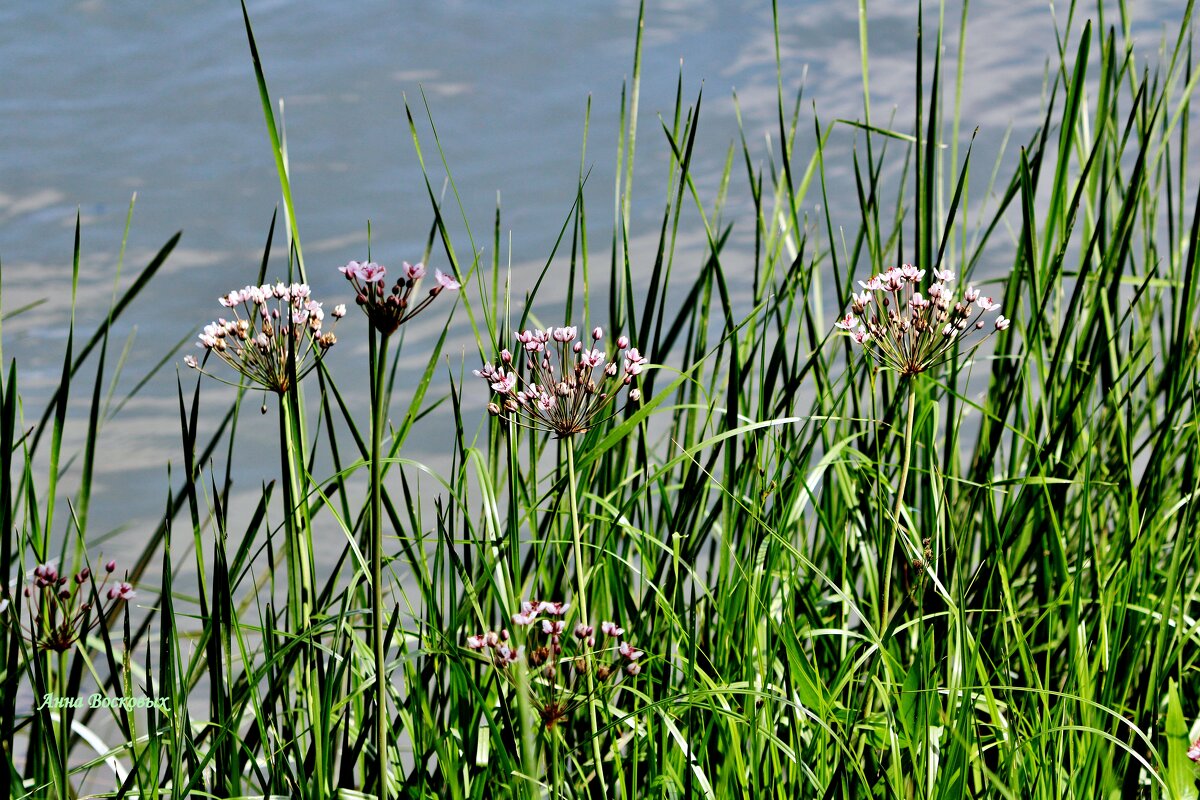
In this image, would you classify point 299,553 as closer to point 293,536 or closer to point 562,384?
point 293,536

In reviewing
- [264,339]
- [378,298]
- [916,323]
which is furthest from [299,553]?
[916,323]

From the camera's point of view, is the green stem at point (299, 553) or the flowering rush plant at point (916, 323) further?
the flowering rush plant at point (916, 323)

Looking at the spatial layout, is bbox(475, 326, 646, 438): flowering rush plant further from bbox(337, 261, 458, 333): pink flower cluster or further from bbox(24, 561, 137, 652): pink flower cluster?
bbox(24, 561, 137, 652): pink flower cluster

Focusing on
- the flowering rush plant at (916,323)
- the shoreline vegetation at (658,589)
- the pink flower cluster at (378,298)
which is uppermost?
the pink flower cluster at (378,298)

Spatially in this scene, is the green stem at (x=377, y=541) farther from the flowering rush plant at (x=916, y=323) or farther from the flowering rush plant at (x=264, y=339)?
the flowering rush plant at (x=916, y=323)

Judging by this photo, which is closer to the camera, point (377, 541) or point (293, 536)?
point (377, 541)

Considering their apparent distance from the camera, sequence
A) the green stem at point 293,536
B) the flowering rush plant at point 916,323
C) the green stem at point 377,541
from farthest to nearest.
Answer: the flowering rush plant at point 916,323
the green stem at point 293,536
the green stem at point 377,541

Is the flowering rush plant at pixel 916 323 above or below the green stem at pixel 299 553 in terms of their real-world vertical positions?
above

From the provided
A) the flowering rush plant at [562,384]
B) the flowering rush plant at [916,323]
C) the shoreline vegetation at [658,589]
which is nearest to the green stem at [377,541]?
the shoreline vegetation at [658,589]

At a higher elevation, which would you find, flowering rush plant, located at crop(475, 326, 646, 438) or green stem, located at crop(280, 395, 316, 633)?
flowering rush plant, located at crop(475, 326, 646, 438)

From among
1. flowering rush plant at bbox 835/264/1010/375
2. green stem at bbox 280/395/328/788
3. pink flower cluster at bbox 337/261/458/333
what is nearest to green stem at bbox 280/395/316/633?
green stem at bbox 280/395/328/788

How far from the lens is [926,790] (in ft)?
4.59

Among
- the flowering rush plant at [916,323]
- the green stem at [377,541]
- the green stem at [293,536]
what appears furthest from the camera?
the flowering rush plant at [916,323]

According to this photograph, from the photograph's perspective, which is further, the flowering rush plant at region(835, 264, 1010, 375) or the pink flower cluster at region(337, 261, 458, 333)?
the flowering rush plant at region(835, 264, 1010, 375)
